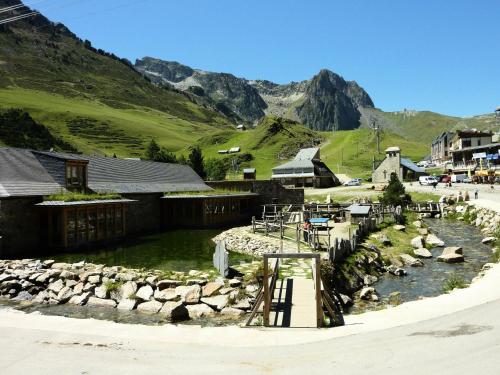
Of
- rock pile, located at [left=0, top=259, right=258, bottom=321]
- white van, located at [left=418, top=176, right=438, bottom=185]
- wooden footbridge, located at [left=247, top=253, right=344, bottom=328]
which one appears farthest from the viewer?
white van, located at [left=418, top=176, right=438, bottom=185]

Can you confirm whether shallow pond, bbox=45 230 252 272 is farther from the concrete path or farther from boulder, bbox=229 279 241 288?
the concrete path

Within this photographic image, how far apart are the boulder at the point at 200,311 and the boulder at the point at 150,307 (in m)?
1.19

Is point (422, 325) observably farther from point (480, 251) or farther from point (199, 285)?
point (480, 251)

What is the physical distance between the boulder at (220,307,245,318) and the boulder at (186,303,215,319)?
0.45 m

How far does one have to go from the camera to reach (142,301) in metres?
16.5

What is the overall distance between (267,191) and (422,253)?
26201 mm

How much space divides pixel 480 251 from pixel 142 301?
26109 millimetres

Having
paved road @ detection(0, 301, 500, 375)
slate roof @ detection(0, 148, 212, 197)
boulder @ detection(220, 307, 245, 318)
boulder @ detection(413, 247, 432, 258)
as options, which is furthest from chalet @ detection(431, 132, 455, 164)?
paved road @ detection(0, 301, 500, 375)

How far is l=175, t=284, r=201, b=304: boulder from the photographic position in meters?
16.1

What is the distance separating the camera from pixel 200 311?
50.1 feet

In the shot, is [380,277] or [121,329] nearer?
[121,329]

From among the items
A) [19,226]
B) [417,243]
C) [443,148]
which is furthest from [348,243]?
[443,148]

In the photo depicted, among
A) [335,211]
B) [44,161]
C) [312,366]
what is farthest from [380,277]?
[44,161]

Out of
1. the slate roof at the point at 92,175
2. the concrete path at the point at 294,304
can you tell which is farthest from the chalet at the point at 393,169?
the concrete path at the point at 294,304
